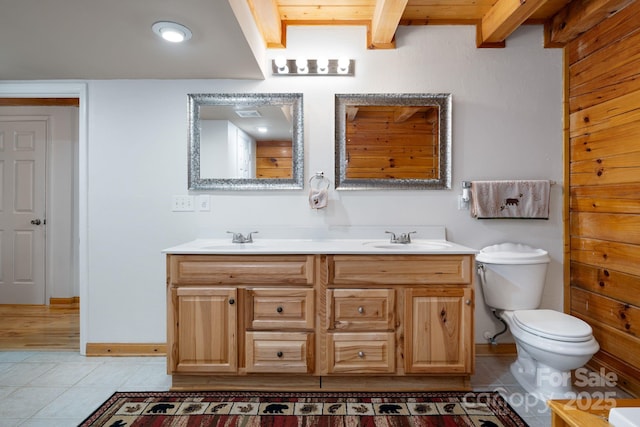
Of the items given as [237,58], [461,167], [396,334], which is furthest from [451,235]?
[237,58]

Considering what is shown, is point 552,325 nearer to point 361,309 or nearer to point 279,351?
point 361,309

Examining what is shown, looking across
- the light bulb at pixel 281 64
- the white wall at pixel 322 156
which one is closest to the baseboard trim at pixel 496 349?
the white wall at pixel 322 156

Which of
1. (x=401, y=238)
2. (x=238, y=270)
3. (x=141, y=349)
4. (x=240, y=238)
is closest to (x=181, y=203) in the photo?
(x=240, y=238)

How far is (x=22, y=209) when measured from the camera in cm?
342

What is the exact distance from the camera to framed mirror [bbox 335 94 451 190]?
2.31 m

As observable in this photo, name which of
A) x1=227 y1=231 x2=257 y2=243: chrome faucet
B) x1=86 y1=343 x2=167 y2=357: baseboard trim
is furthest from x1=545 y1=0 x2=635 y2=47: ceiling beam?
x1=86 y1=343 x2=167 y2=357: baseboard trim

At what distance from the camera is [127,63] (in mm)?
2076

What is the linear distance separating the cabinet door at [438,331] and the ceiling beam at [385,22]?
1600 mm

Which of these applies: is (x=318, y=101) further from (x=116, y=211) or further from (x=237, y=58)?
(x=116, y=211)

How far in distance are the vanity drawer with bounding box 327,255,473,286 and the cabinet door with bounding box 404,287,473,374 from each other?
70mm

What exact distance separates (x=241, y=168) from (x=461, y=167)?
5.06 feet

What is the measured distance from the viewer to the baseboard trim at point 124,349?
91.6 inches

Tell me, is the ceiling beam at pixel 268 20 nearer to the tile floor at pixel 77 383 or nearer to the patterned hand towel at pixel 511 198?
the patterned hand towel at pixel 511 198

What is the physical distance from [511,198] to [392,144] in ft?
2.91
